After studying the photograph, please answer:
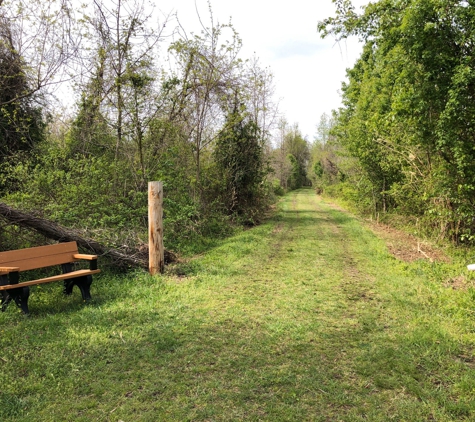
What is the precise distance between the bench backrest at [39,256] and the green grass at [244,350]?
0.60 metres

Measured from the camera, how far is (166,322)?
4.76 meters

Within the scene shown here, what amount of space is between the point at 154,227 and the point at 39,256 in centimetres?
205

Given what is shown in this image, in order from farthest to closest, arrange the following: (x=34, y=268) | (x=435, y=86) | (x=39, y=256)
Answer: (x=435, y=86) < (x=39, y=256) < (x=34, y=268)

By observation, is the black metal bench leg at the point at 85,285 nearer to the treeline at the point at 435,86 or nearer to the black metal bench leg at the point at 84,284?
the black metal bench leg at the point at 84,284

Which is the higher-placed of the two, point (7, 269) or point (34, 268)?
point (7, 269)

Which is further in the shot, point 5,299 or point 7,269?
point 5,299

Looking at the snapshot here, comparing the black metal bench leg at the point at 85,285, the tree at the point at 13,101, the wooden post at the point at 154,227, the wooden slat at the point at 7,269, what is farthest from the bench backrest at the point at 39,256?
the tree at the point at 13,101

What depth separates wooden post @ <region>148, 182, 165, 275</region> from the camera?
685cm

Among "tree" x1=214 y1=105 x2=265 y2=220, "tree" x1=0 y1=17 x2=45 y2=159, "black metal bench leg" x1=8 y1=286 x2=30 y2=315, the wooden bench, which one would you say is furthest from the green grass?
"tree" x1=214 y1=105 x2=265 y2=220

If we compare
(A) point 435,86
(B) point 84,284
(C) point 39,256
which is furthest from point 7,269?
(A) point 435,86

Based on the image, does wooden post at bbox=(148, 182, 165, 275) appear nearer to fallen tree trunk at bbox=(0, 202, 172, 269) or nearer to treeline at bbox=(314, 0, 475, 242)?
fallen tree trunk at bbox=(0, 202, 172, 269)

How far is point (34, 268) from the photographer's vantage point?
5402 mm

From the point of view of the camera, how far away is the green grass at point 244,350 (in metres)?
2.98

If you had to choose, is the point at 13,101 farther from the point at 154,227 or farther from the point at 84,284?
the point at 84,284
